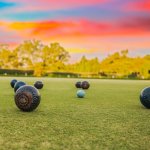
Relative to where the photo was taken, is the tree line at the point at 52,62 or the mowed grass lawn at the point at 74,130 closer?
the mowed grass lawn at the point at 74,130

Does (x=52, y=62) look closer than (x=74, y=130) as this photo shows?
No

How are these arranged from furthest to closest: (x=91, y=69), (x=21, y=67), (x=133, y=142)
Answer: (x=91, y=69) < (x=21, y=67) < (x=133, y=142)

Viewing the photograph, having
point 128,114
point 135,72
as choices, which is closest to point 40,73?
point 135,72

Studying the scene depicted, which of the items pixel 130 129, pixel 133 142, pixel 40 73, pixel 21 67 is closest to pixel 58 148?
pixel 133 142

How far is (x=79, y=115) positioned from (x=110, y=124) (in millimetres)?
2005

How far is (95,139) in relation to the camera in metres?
8.10

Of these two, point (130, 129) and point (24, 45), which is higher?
point (24, 45)

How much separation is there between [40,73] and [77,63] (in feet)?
123

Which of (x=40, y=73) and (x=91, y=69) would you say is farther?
(x=91, y=69)

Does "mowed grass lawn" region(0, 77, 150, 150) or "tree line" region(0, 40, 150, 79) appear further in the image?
"tree line" region(0, 40, 150, 79)

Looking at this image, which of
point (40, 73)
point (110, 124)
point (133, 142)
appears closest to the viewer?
point (133, 142)

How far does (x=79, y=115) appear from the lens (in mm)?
12078

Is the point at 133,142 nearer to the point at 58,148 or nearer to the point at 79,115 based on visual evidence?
the point at 58,148

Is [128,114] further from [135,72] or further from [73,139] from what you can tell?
[135,72]
